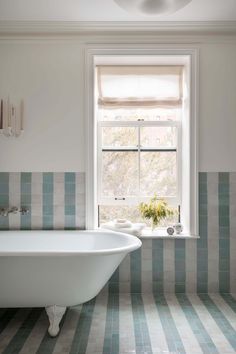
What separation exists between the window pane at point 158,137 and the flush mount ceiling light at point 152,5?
1.29 metres

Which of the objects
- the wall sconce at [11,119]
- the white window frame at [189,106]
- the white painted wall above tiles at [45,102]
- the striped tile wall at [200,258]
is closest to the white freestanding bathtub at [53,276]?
the striped tile wall at [200,258]

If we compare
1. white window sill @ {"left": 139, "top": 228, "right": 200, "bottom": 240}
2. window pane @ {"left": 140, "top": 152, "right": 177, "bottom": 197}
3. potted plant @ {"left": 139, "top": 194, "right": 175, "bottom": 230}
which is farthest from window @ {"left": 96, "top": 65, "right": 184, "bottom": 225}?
white window sill @ {"left": 139, "top": 228, "right": 200, "bottom": 240}

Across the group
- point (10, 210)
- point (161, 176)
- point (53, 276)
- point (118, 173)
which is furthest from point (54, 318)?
point (161, 176)

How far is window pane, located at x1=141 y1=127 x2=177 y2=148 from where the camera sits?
10.8ft

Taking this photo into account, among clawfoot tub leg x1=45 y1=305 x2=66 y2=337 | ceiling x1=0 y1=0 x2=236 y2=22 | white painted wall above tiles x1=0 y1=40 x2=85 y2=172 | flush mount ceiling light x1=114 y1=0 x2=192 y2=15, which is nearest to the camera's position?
flush mount ceiling light x1=114 y1=0 x2=192 y2=15

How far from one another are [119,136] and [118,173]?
0.38 meters

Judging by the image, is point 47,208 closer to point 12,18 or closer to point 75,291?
point 75,291

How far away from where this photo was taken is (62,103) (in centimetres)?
304

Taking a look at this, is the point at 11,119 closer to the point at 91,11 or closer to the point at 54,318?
the point at 91,11

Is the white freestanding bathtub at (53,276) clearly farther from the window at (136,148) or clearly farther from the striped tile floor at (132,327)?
the window at (136,148)

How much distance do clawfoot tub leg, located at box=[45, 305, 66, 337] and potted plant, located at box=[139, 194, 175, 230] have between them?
1204 millimetres

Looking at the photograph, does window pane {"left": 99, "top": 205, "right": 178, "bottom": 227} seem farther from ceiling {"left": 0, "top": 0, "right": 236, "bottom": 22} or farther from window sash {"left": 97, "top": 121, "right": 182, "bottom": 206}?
ceiling {"left": 0, "top": 0, "right": 236, "bottom": 22}

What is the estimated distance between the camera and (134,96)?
128 inches

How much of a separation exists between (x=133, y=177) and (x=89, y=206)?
0.57 meters
